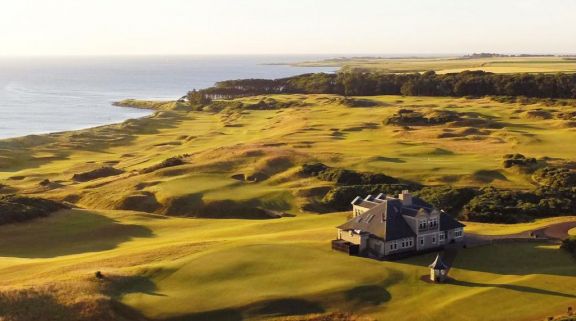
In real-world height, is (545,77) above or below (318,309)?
above

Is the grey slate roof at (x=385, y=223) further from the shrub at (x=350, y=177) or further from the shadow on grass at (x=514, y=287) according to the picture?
the shrub at (x=350, y=177)

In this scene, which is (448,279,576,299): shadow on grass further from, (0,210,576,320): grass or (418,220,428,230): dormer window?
(418,220,428,230): dormer window

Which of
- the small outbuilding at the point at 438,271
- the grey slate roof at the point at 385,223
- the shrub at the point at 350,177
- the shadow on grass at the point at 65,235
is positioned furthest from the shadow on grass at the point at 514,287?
the shrub at the point at 350,177

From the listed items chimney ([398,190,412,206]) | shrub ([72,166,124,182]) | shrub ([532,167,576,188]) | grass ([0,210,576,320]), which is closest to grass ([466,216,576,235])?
grass ([0,210,576,320])

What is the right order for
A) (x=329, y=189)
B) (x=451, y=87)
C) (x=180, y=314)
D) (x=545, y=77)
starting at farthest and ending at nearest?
(x=451, y=87) < (x=545, y=77) < (x=329, y=189) < (x=180, y=314)

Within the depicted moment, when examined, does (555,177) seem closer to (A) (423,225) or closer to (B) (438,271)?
(A) (423,225)

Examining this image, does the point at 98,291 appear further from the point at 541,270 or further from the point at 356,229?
the point at 541,270

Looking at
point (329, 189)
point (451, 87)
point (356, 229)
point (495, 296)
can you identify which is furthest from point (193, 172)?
point (451, 87)

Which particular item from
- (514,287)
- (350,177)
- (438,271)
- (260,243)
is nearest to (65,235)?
(260,243)
